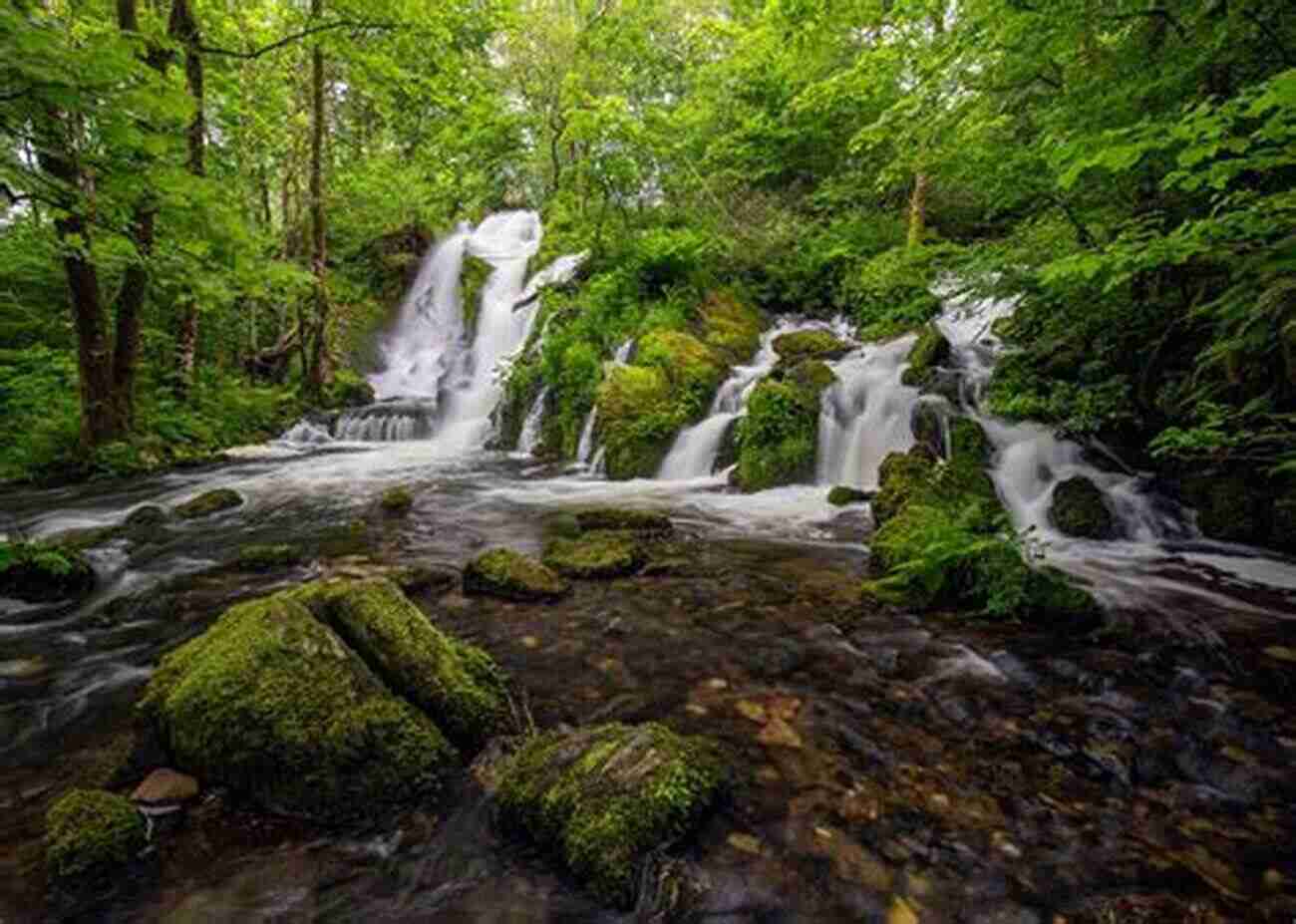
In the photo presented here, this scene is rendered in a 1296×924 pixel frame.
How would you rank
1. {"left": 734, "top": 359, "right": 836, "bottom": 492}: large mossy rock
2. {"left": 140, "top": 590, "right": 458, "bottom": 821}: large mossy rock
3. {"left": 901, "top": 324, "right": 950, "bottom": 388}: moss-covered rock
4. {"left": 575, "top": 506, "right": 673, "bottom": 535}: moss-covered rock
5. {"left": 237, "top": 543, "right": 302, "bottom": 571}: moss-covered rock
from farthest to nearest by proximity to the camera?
{"left": 901, "top": 324, "right": 950, "bottom": 388}: moss-covered rock < {"left": 734, "top": 359, "right": 836, "bottom": 492}: large mossy rock < {"left": 575, "top": 506, "right": 673, "bottom": 535}: moss-covered rock < {"left": 237, "top": 543, "right": 302, "bottom": 571}: moss-covered rock < {"left": 140, "top": 590, "right": 458, "bottom": 821}: large mossy rock

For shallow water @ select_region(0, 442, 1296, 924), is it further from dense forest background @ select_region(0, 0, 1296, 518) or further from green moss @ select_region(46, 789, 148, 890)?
dense forest background @ select_region(0, 0, 1296, 518)

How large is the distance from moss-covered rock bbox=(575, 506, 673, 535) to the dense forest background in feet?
11.2

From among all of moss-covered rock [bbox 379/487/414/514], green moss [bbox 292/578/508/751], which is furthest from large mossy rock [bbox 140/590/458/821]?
moss-covered rock [bbox 379/487/414/514]

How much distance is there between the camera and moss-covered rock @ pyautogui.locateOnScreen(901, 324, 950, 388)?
929 centimetres

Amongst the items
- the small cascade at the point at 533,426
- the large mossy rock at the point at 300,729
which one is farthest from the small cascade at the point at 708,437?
the large mossy rock at the point at 300,729

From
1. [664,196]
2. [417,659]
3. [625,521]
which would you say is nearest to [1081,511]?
[625,521]

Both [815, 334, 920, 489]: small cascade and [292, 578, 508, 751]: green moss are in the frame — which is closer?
[292, 578, 508, 751]: green moss

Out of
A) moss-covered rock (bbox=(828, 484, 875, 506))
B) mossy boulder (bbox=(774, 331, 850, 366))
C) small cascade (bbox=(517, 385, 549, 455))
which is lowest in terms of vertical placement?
moss-covered rock (bbox=(828, 484, 875, 506))

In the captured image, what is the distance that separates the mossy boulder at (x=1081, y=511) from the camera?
634 centimetres

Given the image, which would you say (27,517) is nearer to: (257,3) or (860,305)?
(257,3)

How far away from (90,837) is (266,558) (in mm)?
3771

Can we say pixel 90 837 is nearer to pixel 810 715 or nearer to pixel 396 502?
pixel 810 715

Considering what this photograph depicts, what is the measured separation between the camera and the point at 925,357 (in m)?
9.52

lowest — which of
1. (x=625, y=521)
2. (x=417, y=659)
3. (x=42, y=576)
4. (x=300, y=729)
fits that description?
(x=42, y=576)
